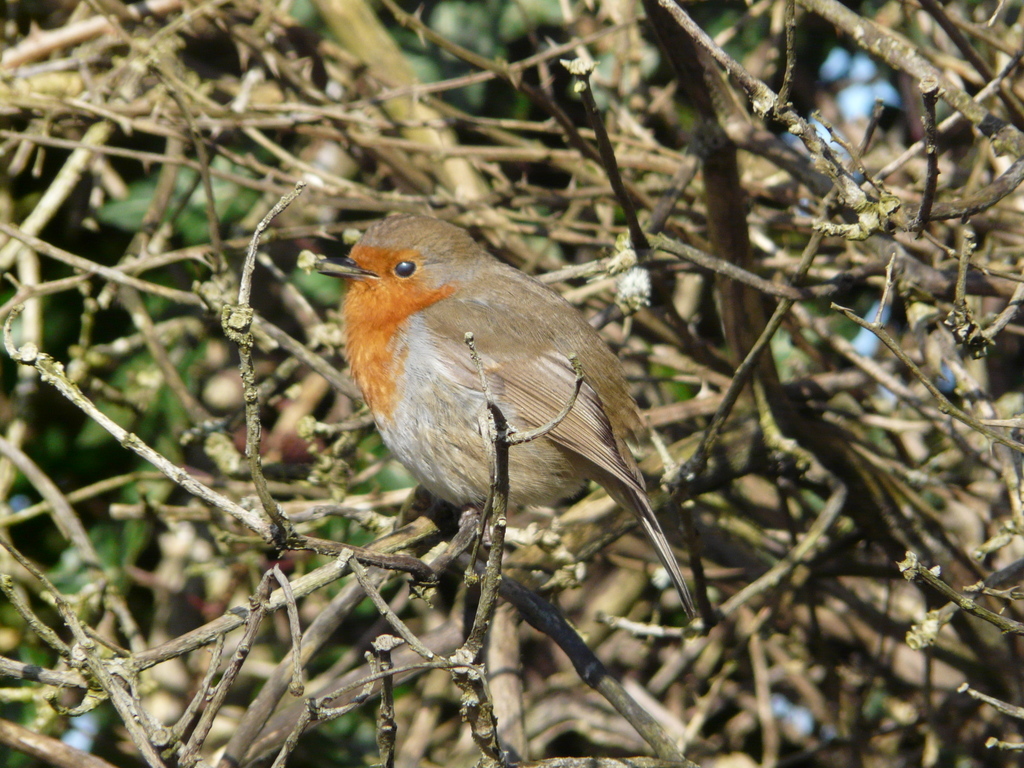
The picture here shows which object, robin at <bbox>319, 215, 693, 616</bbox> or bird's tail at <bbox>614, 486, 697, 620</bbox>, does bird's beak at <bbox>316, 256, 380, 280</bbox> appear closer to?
robin at <bbox>319, 215, 693, 616</bbox>

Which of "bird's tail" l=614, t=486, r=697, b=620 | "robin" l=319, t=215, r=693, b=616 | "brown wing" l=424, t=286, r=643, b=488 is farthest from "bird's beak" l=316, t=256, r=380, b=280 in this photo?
"bird's tail" l=614, t=486, r=697, b=620

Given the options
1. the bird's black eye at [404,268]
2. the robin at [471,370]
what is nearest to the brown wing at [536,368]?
the robin at [471,370]

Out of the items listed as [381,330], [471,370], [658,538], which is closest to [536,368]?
[471,370]

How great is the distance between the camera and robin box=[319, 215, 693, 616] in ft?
9.34

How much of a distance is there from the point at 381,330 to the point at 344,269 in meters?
0.23

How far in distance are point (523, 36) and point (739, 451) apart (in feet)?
7.19

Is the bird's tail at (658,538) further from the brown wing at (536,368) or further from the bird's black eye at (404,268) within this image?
the bird's black eye at (404,268)

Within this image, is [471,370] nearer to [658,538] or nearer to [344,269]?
[344,269]

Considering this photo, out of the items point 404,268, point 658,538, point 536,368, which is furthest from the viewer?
point 404,268

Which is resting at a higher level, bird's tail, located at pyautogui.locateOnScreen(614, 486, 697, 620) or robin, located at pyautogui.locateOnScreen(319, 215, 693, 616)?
robin, located at pyautogui.locateOnScreen(319, 215, 693, 616)

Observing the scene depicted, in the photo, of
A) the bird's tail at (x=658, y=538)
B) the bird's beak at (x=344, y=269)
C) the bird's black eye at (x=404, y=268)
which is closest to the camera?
the bird's tail at (x=658, y=538)

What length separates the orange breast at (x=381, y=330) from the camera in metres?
2.95

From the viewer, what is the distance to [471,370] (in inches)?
113

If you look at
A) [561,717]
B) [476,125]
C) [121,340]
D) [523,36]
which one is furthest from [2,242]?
[561,717]
